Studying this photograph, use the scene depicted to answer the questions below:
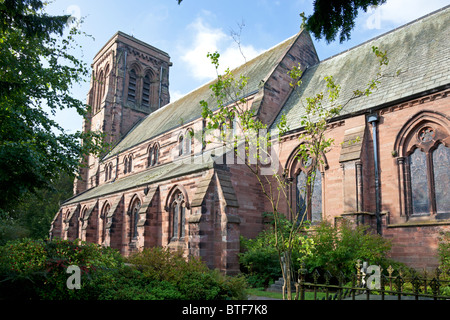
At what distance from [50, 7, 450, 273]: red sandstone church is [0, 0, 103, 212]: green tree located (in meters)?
5.78

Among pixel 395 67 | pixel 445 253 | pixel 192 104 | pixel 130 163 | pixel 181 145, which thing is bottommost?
pixel 445 253

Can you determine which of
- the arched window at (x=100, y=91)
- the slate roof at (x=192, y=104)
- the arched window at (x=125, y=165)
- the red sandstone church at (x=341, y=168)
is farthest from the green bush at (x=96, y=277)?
the arched window at (x=100, y=91)

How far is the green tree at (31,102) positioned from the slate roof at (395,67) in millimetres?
9564

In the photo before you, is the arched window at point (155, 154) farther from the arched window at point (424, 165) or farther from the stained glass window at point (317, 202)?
the arched window at point (424, 165)

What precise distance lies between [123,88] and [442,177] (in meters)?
36.1

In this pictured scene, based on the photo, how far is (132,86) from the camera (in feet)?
141

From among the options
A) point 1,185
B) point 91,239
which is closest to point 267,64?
point 1,185

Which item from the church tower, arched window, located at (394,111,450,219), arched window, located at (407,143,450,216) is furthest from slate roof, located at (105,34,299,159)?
arched window, located at (407,143,450,216)

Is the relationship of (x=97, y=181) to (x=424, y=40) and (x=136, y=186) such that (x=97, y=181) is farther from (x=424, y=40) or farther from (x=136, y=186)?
(x=424, y=40)

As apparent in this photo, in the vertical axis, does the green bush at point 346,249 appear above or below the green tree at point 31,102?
below

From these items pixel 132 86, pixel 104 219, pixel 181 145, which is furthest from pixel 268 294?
pixel 132 86

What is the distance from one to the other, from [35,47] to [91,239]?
17.0 m

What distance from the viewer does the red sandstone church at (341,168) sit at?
12750 mm

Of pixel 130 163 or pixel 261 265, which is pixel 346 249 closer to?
pixel 261 265
